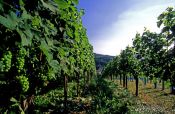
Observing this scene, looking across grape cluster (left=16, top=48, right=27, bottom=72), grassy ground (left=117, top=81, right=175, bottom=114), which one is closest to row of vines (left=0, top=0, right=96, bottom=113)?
grape cluster (left=16, top=48, right=27, bottom=72)

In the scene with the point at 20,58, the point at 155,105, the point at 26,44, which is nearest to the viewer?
the point at 26,44

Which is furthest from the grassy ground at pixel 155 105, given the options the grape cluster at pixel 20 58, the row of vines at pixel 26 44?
the grape cluster at pixel 20 58

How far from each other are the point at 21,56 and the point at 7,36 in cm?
39

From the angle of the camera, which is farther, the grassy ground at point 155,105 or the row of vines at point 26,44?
the grassy ground at point 155,105

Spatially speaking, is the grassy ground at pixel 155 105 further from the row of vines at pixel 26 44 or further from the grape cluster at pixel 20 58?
the grape cluster at pixel 20 58

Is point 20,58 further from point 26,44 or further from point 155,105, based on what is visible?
point 155,105

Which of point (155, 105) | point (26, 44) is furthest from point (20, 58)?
point (155, 105)

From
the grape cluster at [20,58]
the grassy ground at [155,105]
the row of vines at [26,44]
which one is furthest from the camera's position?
the grassy ground at [155,105]

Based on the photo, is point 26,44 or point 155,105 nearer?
point 26,44

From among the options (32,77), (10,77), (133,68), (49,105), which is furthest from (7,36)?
(133,68)

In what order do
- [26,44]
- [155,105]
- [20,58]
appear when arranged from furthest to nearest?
[155,105] → [20,58] → [26,44]

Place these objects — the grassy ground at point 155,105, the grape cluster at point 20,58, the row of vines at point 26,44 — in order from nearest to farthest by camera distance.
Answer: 1. the row of vines at point 26,44
2. the grape cluster at point 20,58
3. the grassy ground at point 155,105

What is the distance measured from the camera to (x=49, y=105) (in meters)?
21.7

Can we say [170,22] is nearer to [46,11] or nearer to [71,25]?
[71,25]
